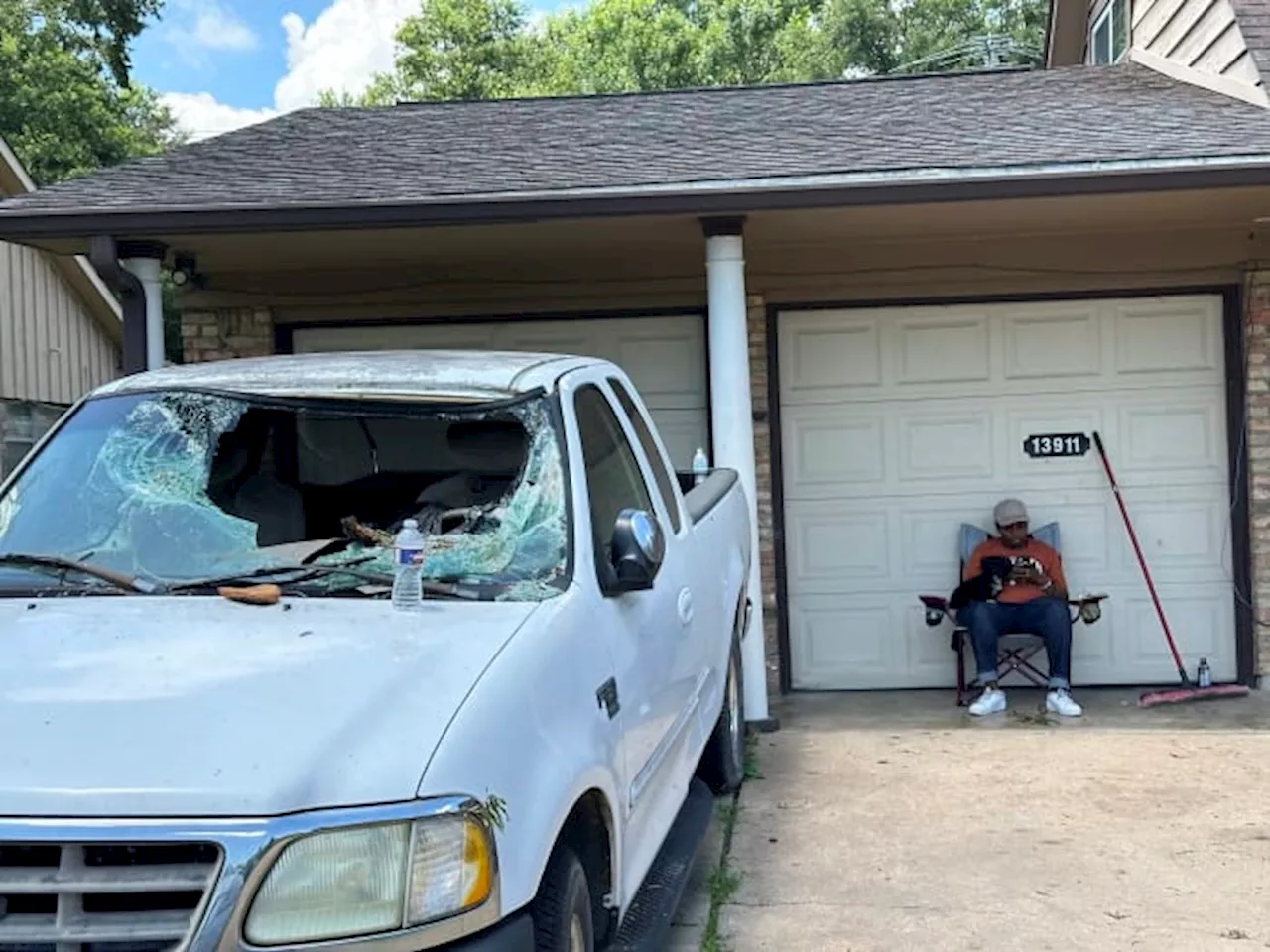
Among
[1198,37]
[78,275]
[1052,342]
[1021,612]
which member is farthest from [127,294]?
[78,275]

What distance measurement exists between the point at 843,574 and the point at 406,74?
104 feet

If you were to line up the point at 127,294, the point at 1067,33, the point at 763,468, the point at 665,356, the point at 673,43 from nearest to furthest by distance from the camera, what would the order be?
the point at 127,294 < the point at 763,468 < the point at 665,356 < the point at 1067,33 < the point at 673,43

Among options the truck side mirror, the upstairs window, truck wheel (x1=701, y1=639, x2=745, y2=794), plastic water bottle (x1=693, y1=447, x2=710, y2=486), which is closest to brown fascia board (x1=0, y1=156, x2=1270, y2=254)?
plastic water bottle (x1=693, y1=447, x2=710, y2=486)

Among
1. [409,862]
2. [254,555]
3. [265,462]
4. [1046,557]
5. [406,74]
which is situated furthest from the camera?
[406,74]

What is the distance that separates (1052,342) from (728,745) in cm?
389

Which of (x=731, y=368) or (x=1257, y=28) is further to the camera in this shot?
(x=1257, y=28)

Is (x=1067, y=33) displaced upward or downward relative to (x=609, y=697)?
upward

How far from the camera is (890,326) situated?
8.33 m

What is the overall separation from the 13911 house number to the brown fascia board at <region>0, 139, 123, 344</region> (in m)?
8.79

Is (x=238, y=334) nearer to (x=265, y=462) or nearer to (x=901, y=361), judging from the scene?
(x=901, y=361)

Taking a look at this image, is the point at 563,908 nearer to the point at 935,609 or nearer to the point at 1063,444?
the point at 935,609

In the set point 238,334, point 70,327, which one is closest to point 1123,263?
point 238,334

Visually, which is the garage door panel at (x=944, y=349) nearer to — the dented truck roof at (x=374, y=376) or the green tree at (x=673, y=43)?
the dented truck roof at (x=374, y=376)

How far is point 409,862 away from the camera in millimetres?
2383
